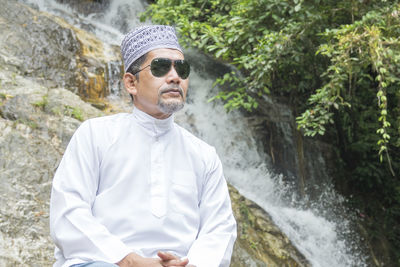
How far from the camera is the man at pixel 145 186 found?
1809 millimetres

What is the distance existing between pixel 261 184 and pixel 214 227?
4.61m

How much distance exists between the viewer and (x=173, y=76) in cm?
217

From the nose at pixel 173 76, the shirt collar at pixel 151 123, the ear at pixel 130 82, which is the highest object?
the nose at pixel 173 76

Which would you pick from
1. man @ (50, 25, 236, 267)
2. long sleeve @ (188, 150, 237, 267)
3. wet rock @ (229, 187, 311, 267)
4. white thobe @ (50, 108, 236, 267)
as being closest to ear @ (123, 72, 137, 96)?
man @ (50, 25, 236, 267)

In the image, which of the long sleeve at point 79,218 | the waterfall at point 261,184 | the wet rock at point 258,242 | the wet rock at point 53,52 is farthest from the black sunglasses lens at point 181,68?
the wet rock at point 53,52

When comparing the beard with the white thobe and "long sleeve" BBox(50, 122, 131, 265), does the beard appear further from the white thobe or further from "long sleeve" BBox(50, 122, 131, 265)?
"long sleeve" BBox(50, 122, 131, 265)

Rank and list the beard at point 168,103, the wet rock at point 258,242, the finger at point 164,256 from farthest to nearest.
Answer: the wet rock at point 258,242 → the beard at point 168,103 → the finger at point 164,256

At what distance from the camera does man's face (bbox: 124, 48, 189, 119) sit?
215 cm

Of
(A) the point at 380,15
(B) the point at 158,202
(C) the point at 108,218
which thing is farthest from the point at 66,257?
(A) the point at 380,15

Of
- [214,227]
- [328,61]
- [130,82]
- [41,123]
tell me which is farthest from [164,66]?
[328,61]

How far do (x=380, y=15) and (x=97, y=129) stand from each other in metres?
4.05

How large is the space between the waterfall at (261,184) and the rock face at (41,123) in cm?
58

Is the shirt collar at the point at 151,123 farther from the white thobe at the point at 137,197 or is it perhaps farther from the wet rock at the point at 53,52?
the wet rock at the point at 53,52

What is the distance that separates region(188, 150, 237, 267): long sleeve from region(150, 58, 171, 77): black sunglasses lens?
583 millimetres
